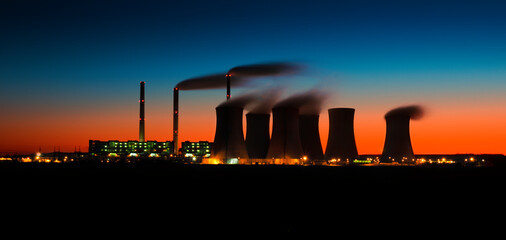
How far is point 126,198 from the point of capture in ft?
69.2

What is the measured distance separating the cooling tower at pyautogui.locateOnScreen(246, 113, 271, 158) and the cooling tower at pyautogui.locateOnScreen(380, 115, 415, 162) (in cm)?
1579

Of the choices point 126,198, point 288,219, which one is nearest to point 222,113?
point 126,198

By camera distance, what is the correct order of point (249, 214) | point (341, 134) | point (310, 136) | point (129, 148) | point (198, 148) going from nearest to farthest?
point (249, 214)
point (341, 134)
point (310, 136)
point (129, 148)
point (198, 148)

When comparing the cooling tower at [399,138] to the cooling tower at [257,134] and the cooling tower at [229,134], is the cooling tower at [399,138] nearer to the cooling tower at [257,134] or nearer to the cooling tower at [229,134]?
the cooling tower at [257,134]

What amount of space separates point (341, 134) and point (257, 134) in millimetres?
12112

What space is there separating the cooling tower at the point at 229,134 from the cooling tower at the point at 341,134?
425 inches

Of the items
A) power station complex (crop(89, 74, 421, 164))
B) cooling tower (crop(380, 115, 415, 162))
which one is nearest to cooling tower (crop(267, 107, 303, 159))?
power station complex (crop(89, 74, 421, 164))

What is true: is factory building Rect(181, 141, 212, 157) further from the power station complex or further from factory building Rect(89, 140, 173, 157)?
the power station complex

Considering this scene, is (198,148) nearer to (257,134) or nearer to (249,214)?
(257,134)

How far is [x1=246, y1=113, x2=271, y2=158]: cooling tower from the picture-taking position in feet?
209

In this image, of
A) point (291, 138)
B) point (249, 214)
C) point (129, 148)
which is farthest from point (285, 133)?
point (129, 148)

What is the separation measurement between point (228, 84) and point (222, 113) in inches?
1086

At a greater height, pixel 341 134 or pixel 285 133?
pixel 285 133

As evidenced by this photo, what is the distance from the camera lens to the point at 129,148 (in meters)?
117
